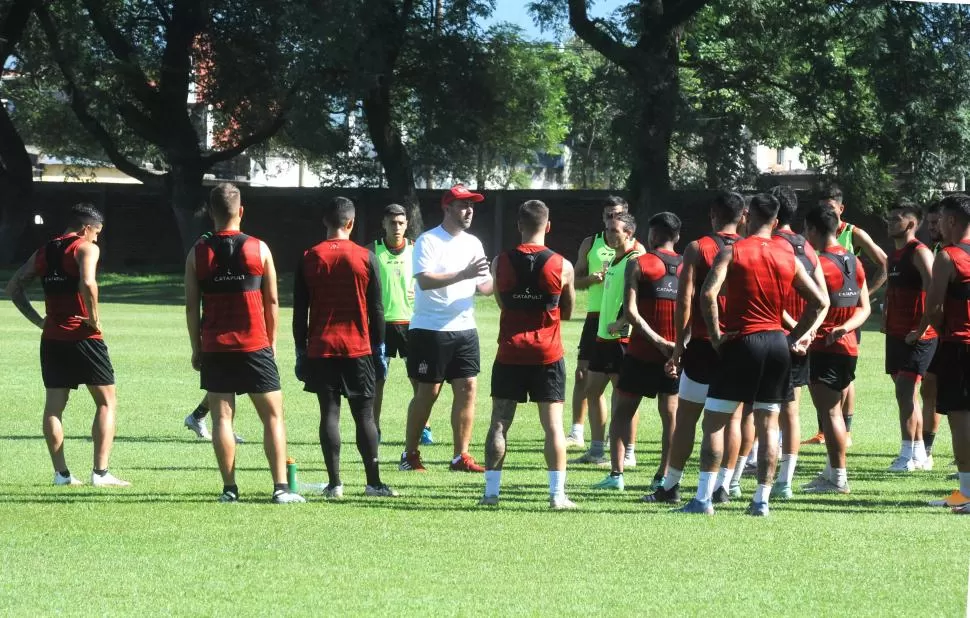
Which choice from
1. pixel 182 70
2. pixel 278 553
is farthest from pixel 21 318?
pixel 278 553

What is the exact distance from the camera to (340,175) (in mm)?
47438

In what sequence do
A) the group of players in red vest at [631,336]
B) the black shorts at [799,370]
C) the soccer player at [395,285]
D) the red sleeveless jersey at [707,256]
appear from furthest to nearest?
the soccer player at [395,285] < the black shorts at [799,370] < the red sleeveless jersey at [707,256] < the group of players in red vest at [631,336]

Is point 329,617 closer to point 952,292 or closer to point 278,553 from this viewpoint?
point 278,553

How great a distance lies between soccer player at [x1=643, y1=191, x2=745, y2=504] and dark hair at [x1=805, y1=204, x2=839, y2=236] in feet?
3.59

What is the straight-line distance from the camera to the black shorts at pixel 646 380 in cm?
945

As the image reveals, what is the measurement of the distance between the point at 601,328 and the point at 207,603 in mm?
5532

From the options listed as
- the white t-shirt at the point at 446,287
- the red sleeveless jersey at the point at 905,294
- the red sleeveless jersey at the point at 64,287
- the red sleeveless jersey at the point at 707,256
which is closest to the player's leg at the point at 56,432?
the red sleeveless jersey at the point at 64,287

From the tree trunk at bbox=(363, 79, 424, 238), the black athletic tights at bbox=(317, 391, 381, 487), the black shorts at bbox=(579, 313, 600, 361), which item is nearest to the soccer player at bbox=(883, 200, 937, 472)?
the black shorts at bbox=(579, 313, 600, 361)

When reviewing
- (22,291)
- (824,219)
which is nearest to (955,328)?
(824,219)

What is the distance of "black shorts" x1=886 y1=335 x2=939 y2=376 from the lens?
10.7m

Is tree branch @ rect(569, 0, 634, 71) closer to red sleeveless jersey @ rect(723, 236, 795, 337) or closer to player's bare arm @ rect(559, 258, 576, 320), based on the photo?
player's bare arm @ rect(559, 258, 576, 320)

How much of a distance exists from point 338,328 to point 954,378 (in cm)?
413

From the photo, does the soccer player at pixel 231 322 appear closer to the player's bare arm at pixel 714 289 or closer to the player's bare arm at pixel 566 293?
the player's bare arm at pixel 566 293

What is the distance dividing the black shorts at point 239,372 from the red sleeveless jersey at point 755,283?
2978mm
